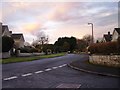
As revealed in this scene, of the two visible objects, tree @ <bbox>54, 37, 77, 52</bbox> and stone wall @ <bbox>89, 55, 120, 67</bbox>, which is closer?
stone wall @ <bbox>89, 55, 120, 67</bbox>

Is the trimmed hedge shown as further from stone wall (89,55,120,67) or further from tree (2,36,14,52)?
tree (2,36,14,52)

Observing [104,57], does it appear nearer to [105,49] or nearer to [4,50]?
[105,49]

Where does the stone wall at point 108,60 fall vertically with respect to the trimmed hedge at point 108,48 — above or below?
below

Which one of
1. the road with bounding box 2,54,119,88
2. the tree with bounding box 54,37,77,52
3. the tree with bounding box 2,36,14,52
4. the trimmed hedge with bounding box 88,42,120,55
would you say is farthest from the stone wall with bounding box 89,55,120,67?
the tree with bounding box 54,37,77,52

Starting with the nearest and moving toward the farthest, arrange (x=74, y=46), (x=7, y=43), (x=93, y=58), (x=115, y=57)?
(x=115, y=57)
(x=93, y=58)
(x=7, y=43)
(x=74, y=46)

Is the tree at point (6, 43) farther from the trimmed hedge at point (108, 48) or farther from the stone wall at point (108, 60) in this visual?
the stone wall at point (108, 60)

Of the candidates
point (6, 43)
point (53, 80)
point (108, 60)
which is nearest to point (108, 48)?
point (108, 60)

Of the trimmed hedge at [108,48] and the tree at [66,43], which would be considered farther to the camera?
the tree at [66,43]

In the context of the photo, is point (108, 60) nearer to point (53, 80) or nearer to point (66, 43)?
point (53, 80)

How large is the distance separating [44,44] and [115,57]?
74276 mm

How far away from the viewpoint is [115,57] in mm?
19078

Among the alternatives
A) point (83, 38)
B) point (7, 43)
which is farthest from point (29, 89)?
point (83, 38)

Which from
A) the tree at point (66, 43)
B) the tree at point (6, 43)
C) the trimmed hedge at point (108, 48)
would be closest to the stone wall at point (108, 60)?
the trimmed hedge at point (108, 48)

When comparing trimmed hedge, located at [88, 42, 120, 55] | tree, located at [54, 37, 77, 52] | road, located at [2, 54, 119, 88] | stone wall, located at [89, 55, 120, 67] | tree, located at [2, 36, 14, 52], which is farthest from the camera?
tree, located at [54, 37, 77, 52]
